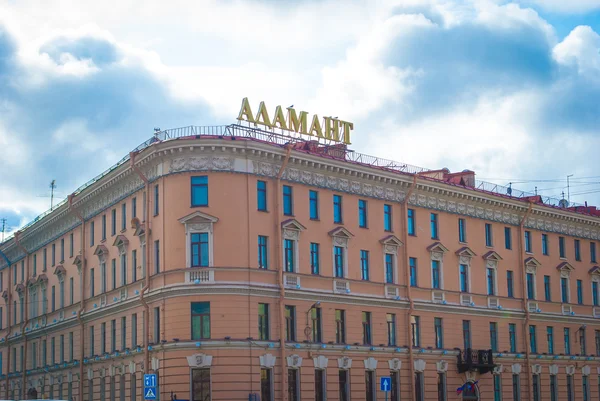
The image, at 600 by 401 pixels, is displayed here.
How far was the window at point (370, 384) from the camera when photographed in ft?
164

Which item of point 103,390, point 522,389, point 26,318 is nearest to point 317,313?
point 103,390

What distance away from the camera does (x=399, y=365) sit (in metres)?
51.4

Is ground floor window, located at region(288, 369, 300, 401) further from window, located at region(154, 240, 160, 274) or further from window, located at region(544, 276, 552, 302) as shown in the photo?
window, located at region(544, 276, 552, 302)

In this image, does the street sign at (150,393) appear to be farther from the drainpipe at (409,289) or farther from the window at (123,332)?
the drainpipe at (409,289)

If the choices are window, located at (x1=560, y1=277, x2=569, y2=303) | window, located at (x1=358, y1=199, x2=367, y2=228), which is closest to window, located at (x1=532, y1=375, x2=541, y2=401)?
window, located at (x1=560, y1=277, x2=569, y2=303)

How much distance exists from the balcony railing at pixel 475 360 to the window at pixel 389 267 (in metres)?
6.40

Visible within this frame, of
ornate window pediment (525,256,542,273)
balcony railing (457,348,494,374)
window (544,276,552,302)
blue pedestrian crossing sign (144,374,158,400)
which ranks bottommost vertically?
blue pedestrian crossing sign (144,374,158,400)

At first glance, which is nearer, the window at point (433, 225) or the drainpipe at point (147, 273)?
the drainpipe at point (147, 273)

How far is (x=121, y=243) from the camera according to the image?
50875 millimetres

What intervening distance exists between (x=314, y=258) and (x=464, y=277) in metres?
11.6

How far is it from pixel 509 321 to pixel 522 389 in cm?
397

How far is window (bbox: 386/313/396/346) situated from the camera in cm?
5153

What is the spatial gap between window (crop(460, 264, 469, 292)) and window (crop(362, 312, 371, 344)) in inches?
311

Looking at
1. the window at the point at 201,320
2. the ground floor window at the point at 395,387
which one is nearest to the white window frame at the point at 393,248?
the ground floor window at the point at 395,387
